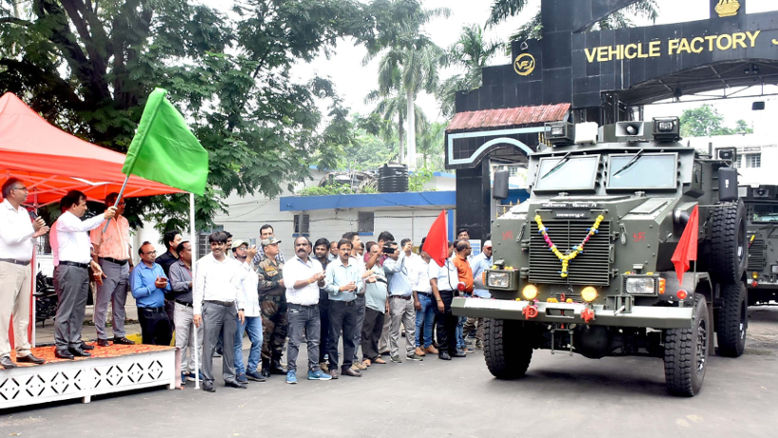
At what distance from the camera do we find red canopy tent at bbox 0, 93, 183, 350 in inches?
324

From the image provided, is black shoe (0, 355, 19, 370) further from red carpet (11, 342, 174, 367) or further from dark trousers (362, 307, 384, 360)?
dark trousers (362, 307, 384, 360)

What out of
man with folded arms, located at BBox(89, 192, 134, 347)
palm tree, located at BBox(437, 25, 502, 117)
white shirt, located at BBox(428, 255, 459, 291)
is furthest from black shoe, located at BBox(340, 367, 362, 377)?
palm tree, located at BBox(437, 25, 502, 117)

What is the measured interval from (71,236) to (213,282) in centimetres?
159

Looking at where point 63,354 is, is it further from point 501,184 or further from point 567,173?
point 567,173

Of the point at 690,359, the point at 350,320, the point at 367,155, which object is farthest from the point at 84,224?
the point at 367,155

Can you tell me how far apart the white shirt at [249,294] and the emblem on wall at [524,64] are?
12485mm

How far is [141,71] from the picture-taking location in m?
13.9

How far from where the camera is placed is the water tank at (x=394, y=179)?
28.6 metres

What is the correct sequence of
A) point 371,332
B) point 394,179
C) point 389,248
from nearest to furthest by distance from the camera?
point 371,332, point 389,248, point 394,179

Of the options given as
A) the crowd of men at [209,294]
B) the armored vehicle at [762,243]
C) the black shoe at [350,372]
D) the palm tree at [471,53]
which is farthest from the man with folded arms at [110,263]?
the palm tree at [471,53]

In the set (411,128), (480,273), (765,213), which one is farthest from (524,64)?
(411,128)

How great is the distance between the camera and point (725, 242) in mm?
10055

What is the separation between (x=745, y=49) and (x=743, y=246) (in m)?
8.24

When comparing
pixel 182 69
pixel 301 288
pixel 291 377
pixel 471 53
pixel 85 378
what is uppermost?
pixel 471 53
